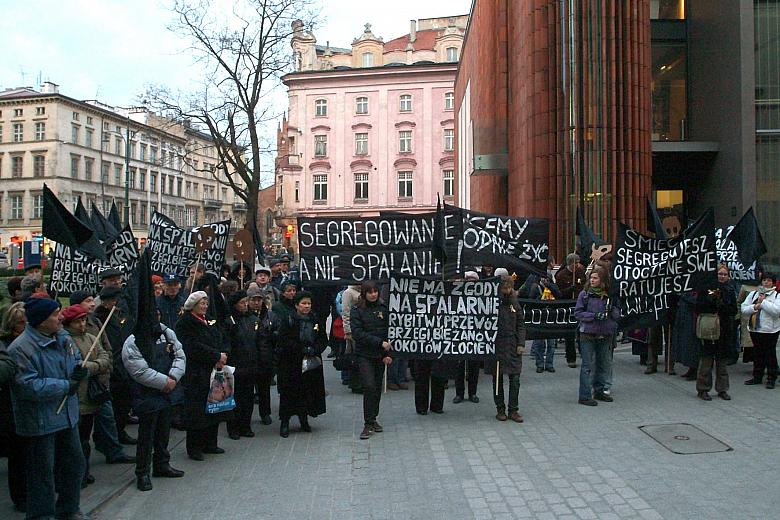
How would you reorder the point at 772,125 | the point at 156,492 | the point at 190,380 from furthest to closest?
the point at 772,125 → the point at 190,380 → the point at 156,492

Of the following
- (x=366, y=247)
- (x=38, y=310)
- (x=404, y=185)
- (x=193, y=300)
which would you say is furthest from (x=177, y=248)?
(x=404, y=185)

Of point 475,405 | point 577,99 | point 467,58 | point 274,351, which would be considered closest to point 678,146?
point 577,99

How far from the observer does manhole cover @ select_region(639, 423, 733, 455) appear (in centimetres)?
755

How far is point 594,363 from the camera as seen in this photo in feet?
32.6

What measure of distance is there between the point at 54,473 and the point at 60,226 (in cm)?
329

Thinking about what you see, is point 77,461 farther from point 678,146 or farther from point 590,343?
point 678,146

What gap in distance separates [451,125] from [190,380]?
59.8 m

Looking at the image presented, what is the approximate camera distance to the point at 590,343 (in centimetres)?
983

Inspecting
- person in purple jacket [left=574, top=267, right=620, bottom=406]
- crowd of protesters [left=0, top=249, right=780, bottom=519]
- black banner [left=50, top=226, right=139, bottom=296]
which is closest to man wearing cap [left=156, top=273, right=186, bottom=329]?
crowd of protesters [left=0, top=249, right=780, bottom=519]

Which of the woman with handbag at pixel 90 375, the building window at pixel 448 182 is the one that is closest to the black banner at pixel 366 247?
the woman with handbag at pixel 90 375

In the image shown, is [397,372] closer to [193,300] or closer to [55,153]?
[193,300]

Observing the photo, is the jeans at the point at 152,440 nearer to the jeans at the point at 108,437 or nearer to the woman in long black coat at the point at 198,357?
the woman in long black coat at the point at 198,357

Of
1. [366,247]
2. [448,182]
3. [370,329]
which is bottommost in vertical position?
[370,329]

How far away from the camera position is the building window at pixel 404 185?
6550 cm
